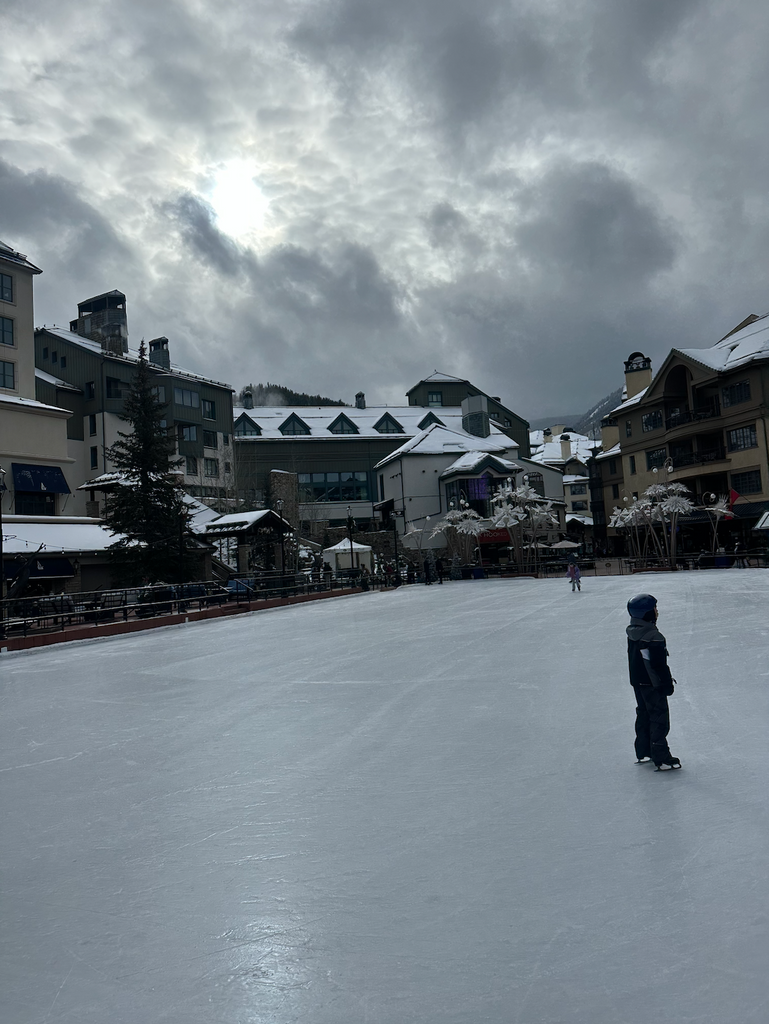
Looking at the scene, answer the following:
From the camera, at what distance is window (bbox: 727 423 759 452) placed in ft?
157

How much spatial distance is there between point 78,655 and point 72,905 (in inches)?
570

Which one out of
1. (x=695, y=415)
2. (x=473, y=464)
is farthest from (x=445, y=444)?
(x=695, y=415)

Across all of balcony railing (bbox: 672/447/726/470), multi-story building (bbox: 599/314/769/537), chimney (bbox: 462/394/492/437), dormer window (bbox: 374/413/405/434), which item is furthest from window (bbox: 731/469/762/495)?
dormer window (bbox: 374/413/405/434)

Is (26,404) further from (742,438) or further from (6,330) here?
(742,438)

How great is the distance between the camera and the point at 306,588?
37344 millimetres

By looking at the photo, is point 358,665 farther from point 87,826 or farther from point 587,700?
point 87,826

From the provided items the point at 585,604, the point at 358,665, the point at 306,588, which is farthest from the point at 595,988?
the point at 306,588

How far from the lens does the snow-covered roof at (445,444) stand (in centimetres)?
6700

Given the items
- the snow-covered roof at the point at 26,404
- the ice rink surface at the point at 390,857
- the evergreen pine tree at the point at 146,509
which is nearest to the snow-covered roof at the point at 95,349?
the snow-covered roof at the point at 26,404

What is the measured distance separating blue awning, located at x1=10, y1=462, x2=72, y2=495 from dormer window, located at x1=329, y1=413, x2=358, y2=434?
37063 millimetres

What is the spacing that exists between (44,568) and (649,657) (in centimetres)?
2814

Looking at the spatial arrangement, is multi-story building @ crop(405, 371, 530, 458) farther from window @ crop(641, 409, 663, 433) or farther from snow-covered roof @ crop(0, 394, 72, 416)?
Answer: snow-covered roof @ crop(0, 394, 72, 416)

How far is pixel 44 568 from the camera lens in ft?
99.8

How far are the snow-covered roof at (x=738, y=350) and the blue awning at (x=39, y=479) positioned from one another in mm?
38109
